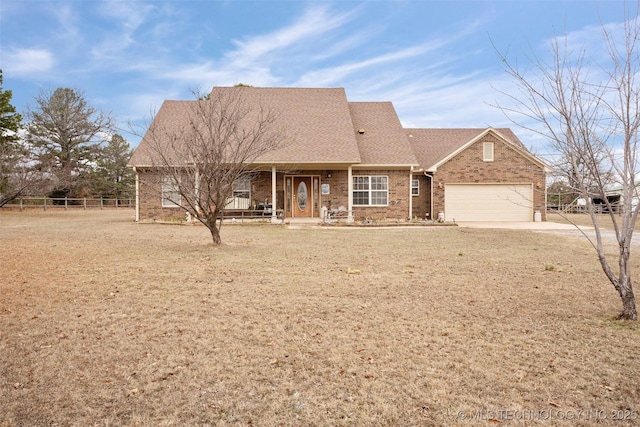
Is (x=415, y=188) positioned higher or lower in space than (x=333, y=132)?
lower

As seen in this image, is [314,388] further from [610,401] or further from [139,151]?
[139,151]

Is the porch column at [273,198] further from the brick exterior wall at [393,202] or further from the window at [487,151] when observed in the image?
the window at [487,151]

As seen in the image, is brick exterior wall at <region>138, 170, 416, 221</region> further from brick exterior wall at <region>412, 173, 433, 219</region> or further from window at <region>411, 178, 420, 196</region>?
brick exterior wall at <region>412, 173, 433, 219</region>

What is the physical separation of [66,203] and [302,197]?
26589 mm

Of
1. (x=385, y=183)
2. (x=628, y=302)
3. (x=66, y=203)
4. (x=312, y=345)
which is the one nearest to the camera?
(x=312, y=345)

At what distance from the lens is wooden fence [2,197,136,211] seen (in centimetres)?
3390

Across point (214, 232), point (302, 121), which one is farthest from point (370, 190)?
point (214, 232)

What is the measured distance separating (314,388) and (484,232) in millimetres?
14592

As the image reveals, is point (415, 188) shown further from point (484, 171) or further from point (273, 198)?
point (273, 198)

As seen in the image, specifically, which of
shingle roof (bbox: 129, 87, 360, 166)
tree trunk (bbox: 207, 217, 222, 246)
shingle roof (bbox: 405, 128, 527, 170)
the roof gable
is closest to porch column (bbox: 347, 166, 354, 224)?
shingle roof (bbox: 129, 87, 360, 166)

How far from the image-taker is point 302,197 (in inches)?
874

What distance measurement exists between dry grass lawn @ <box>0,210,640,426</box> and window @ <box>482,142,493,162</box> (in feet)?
44.7

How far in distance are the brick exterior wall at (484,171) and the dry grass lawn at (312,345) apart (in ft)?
43.0

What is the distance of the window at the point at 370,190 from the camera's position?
2195 centimetres
